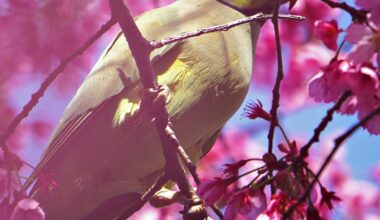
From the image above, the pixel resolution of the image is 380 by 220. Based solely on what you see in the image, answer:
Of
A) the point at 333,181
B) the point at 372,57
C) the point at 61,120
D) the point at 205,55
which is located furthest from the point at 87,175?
the point at 333,181

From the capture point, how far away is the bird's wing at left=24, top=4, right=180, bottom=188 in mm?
2445

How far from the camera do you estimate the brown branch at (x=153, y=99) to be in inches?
75.9

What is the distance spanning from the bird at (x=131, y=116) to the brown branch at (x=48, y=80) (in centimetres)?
49

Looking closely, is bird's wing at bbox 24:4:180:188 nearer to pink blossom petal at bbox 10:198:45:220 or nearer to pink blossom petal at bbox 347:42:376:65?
pink blossom petal at bbox 10:198:45:220

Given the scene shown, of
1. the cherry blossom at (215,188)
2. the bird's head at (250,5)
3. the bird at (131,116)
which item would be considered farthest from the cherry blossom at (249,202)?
the bird's head at (250,5)

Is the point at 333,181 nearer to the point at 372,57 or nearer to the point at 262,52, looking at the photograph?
the point at 262,52

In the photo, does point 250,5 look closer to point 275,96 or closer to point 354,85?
point 275,96

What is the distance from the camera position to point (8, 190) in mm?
1896

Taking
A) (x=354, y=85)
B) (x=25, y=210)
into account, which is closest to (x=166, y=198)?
(x=25, y=210)

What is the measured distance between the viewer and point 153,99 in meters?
2.11

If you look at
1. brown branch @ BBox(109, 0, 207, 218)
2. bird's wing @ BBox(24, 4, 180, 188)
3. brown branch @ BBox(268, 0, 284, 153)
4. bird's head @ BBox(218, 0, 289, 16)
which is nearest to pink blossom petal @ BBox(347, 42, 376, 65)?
brown branch @ BBox(268, 0, 284, 153)

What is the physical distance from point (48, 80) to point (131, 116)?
1.71 feet

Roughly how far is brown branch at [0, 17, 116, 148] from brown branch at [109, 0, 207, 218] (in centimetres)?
5

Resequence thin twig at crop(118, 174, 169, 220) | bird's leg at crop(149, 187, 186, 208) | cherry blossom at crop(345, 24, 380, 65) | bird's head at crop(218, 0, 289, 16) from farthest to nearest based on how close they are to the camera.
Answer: bird's head at crop(218, 0, 289, 16) < bird's leg at crop(149, 187, 186, 208) < thin twig at crop(118, 174, 169, 220) < cherry blossom at crop(345, 24, 380, 65)
